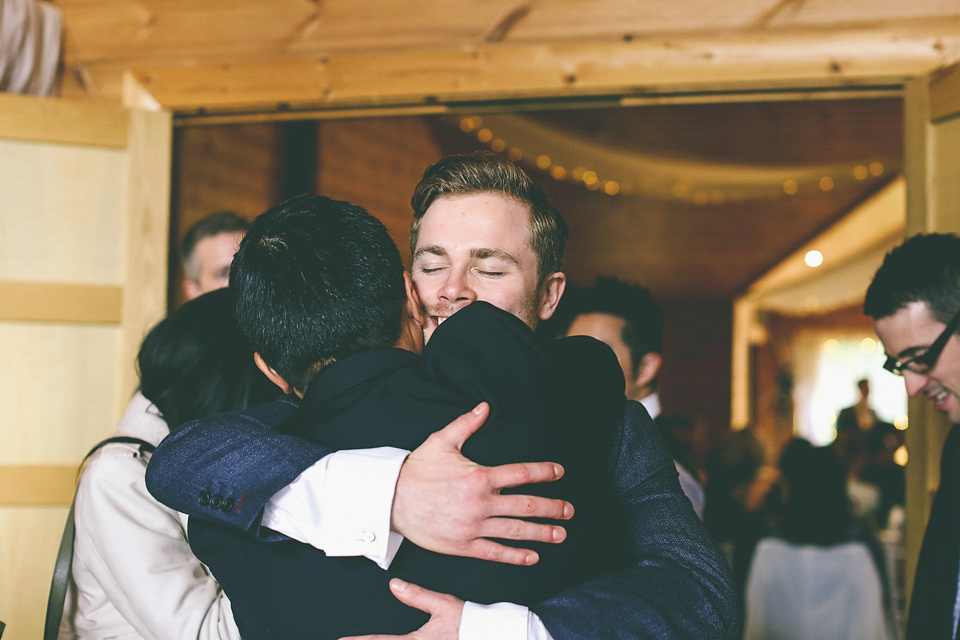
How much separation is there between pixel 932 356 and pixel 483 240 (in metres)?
1.21

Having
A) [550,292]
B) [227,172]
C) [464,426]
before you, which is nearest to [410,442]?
[464,426]

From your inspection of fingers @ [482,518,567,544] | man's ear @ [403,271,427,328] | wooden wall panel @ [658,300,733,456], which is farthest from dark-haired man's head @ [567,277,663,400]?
wooden wall panel @ [658,300,733,456]

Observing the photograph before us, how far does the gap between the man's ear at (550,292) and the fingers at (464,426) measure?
2.15 ft

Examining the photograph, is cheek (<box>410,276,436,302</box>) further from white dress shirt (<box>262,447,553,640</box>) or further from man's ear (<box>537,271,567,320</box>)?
white dress shirt (<box>262,447,553,640</box>)

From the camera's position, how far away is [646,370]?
8.32 feet

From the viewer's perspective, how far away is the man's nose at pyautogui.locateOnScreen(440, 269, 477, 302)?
4.69 feet

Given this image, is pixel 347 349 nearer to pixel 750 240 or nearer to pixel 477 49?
pixel 477 49

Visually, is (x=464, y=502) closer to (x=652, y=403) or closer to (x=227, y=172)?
(x=652, y=403)

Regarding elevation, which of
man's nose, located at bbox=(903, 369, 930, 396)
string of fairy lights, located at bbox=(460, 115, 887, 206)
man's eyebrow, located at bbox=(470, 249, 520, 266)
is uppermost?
string of fairy lights, located at bbox=(460, 115, 887, 206)

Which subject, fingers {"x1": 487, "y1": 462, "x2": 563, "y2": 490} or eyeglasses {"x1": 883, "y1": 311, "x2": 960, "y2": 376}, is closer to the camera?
fingers {"x1": 487, "y1": 462, "x2": 563, "y2": 490}

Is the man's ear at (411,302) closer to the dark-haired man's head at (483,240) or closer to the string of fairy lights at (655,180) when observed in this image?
the dark-haired man's head at (483,240)

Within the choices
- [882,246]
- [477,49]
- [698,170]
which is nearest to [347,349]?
[477,49]

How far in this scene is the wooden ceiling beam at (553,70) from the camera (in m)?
2.55

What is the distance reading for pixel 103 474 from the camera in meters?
1.42
